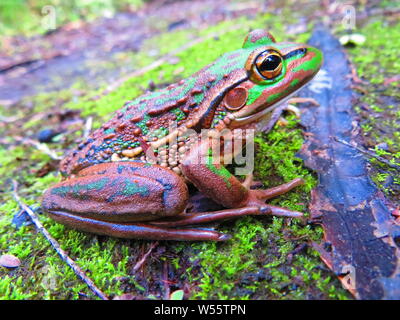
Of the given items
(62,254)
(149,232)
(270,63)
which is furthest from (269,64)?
(62,254)

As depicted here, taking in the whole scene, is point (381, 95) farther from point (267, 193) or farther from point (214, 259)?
point (214, 259)

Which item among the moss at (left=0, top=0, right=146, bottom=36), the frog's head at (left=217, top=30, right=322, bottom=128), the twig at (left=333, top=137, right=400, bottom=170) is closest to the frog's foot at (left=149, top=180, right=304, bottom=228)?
the frog's head at (left=217, top=30, right=322, bottom=128)

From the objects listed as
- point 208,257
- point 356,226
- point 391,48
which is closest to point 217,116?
point 208,257

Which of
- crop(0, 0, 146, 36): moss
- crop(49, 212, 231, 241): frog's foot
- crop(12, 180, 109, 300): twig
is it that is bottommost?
crop(12, 180, 109, 300): twig

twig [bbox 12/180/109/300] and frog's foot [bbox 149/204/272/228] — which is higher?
frog's foot [bbox 149/204/272/228]

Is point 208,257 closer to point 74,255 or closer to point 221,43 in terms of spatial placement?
point 74,255

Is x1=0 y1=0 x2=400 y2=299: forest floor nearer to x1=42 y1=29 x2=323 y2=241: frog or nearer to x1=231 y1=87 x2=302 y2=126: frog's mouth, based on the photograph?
x1=42 y1=29 x2=323 y2=241: frog

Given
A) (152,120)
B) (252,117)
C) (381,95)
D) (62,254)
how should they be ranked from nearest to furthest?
(62,254), (252,117), (152,120), (381,95)
